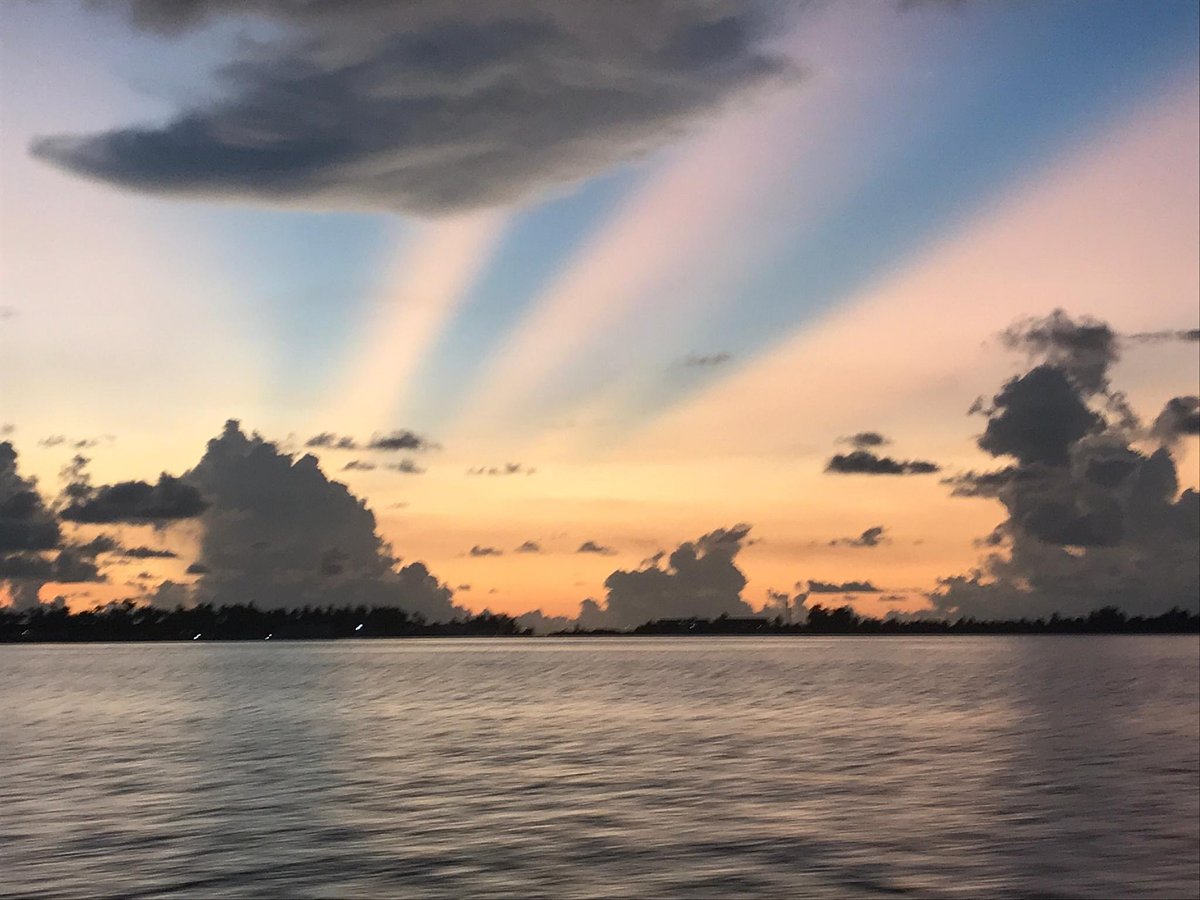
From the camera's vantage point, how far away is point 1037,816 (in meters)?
48.0

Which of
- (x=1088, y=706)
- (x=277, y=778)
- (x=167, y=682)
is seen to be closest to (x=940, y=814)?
(x=277, y=778)

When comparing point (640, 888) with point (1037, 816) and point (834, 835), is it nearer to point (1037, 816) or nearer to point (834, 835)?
point (834, 835)

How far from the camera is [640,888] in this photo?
35531mm

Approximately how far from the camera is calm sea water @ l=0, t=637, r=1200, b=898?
122ft

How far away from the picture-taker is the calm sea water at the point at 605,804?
37.1 meters

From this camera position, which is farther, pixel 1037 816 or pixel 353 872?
pixel 1037 816

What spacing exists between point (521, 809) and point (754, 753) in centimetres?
2444

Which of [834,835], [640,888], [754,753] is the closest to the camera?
[640,888]

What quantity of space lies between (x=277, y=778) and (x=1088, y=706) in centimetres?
7700

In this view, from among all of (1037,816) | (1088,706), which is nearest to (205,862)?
(1037,816)

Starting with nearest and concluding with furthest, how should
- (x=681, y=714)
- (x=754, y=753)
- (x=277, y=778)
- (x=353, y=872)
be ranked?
(x=353, y=872)
(x=277, y=778)
(x=754, y=753)
(x=681, y=714)

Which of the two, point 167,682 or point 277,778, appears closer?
point 277,778

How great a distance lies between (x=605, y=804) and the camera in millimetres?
50500

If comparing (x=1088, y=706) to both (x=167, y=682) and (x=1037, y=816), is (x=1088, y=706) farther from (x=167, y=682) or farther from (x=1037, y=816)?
(x=167, y=682)
